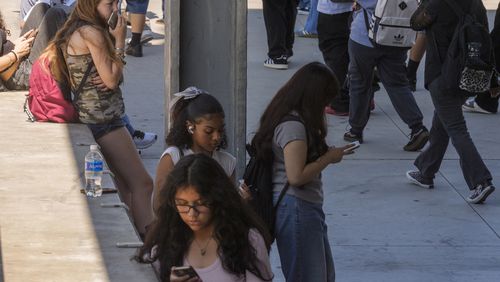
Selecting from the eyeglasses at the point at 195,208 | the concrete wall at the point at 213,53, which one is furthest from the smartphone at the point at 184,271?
the concrete wall at the point at 213,53

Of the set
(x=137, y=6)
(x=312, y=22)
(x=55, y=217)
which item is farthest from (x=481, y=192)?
(x=312, y=22)

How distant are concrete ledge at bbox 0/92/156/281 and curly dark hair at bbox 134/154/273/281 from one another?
2.05ft

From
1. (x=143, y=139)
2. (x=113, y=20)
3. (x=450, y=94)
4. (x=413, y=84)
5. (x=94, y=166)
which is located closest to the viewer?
(x=94, y=166)

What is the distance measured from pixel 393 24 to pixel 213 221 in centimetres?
562

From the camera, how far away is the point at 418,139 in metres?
10.3

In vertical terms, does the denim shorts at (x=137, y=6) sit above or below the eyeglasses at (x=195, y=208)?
below

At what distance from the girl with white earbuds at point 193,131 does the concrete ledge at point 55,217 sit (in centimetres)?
47

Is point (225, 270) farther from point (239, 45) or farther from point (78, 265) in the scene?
point (239, 45)

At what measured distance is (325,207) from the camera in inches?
345

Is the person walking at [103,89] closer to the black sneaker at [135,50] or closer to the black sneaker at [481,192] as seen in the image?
the black sneaker at [481,192]

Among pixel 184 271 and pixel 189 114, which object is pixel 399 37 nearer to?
pixel 189 114

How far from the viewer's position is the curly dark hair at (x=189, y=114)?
5.50m

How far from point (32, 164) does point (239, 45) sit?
1945 mm

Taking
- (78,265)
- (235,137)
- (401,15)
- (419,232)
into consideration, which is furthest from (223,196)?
(401,15)
